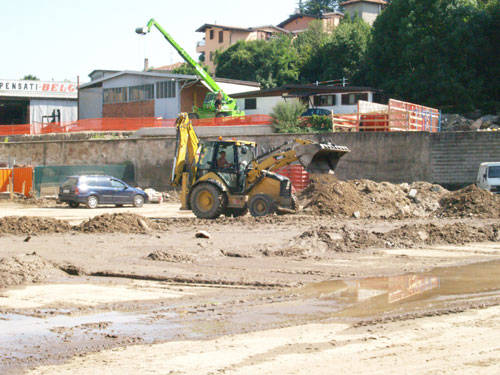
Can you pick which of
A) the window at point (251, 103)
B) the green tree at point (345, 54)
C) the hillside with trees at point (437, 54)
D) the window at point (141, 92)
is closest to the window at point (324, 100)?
the window at point (251, 103)

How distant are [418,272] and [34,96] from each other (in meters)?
52.0

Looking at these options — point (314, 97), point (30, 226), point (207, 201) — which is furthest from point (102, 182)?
point (314, 97)

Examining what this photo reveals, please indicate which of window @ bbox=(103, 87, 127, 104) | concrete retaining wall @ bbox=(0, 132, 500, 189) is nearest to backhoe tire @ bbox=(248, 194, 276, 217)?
concrete retaining wall @ bbox=(0, 132, 500, 189)

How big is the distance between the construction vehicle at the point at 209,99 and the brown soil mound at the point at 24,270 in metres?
37.2

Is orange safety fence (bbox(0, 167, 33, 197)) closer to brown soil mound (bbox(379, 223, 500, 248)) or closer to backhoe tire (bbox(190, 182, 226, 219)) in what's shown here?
backhoe tire (bbox(190, 182, 226, 219))

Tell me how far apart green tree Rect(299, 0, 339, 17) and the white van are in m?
80.5

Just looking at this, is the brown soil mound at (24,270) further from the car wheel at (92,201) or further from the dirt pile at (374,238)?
the car wheel at (92,201)

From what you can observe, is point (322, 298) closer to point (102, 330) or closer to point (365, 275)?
point (365, 275)

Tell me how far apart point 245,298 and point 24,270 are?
371 centimetres

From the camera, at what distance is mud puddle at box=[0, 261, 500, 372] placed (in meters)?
6.84

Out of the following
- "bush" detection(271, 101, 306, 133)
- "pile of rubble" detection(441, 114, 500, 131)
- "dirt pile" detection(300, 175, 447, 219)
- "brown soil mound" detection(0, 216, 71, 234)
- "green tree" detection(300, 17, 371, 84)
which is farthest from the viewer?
"green tree" detection(300, 17, 371, 84)

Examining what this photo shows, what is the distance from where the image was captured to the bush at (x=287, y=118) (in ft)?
132

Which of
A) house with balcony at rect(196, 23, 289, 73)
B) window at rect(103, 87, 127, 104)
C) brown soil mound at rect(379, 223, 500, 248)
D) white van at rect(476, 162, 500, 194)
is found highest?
house with balcony at rect(196, 23, 289, 73)

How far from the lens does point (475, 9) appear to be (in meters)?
49.3
